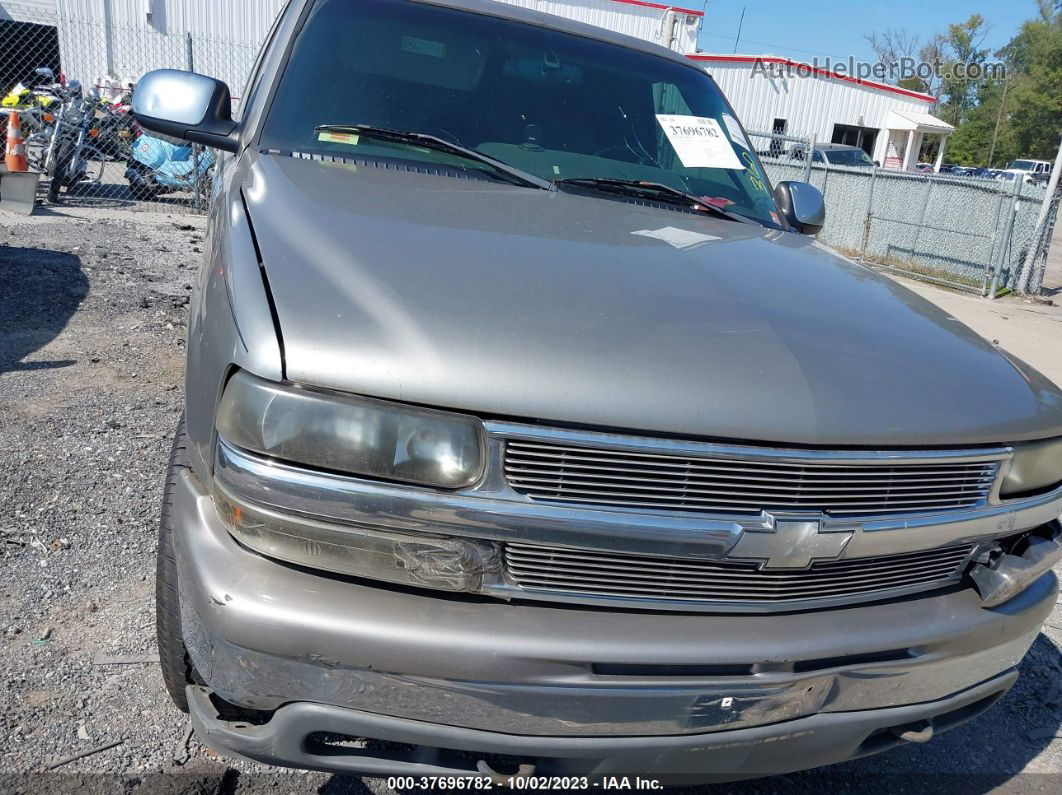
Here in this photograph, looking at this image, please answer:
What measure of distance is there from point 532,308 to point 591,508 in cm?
41

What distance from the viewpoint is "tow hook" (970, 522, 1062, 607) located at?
6.54ft

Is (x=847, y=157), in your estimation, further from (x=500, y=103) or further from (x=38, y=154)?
(x=500, y=103)

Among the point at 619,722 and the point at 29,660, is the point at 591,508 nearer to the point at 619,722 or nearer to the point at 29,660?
the point at 619,722

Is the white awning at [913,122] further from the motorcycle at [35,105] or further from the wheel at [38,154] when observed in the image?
the wheel at [38,154]

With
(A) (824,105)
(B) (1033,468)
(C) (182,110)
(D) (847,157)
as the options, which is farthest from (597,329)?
(A) (824,105)

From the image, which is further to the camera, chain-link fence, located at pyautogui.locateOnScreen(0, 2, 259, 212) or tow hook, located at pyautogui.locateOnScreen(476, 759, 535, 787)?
chain-link fence, located at pyautogui.locateOnScreen(0, 2, 259, 212)

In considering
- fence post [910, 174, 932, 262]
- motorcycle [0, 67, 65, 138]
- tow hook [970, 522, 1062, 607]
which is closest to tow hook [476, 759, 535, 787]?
tow hook [970, 522, 1062, 607]

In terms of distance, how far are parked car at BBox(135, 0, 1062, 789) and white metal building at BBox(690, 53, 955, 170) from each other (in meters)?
31.4

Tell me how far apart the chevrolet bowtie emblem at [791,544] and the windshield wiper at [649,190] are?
1.43 m

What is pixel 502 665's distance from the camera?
5.08 feet

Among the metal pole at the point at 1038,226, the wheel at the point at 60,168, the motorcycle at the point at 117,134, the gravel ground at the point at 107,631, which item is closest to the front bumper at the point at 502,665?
the gravel ground at the point at 107,631

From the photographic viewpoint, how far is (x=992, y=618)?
197 cm

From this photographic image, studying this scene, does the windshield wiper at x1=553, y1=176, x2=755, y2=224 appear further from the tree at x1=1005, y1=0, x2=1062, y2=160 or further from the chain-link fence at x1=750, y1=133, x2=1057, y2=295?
the tree at x1=1005, y1=0, x2=1062, y2=160

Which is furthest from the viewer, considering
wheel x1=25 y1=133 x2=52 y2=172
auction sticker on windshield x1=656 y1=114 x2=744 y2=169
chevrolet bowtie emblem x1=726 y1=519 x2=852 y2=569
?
wheel x1=25 y1=133 x2=52 y2=172
